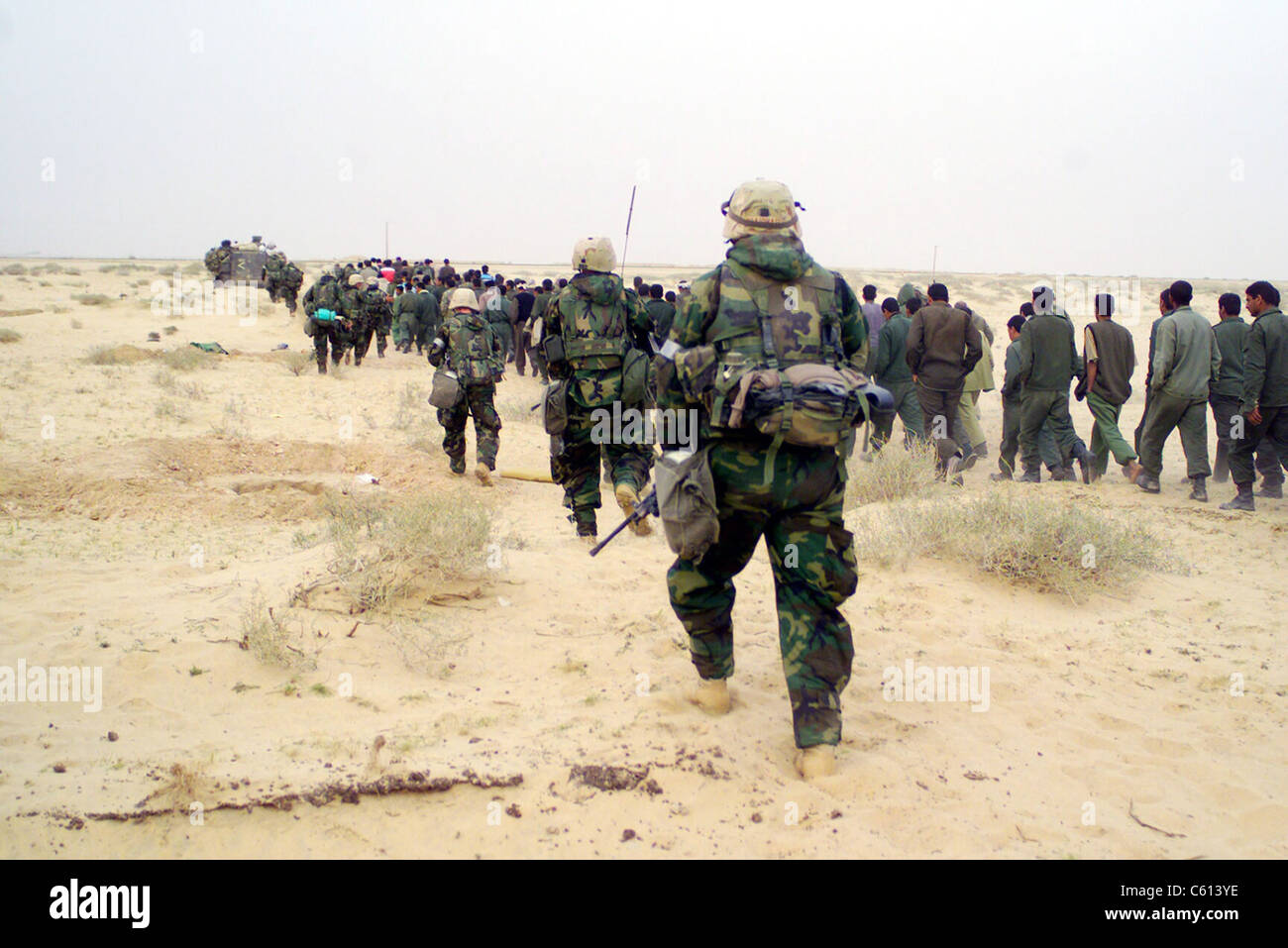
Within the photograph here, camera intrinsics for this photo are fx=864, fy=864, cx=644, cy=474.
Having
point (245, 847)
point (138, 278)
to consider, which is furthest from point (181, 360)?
point (138, 278)

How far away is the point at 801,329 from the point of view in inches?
118

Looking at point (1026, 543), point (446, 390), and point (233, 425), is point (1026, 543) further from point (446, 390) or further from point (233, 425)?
point (233, 425)

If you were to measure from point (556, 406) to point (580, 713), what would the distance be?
2842 mm

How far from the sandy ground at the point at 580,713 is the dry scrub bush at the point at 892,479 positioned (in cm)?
173

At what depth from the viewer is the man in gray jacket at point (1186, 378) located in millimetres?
7586

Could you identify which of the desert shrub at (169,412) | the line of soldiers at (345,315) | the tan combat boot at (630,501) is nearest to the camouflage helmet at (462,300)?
the tan combat boot at (630,501)

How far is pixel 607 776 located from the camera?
2.90 m

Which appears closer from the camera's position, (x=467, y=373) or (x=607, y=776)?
(x=607, y=776)

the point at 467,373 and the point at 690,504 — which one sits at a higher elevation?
the point at 467,373

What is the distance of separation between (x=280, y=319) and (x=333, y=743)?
22.5 m

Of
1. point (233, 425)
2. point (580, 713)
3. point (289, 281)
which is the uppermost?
point (289, 281)

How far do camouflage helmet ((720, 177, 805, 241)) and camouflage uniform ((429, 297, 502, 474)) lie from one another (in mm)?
5002

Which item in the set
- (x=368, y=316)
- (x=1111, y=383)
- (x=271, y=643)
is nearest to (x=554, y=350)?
(x=271, y=643)

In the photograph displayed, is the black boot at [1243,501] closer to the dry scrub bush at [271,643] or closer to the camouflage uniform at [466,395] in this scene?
the camouflage uniform at [466,395]
